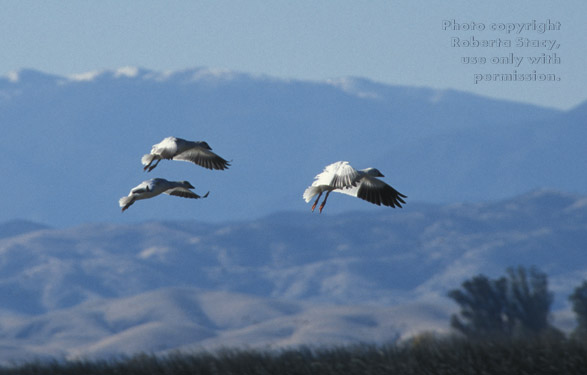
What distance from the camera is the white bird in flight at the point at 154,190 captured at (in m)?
8.75

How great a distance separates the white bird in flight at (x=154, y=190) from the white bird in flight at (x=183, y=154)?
1.02 feet

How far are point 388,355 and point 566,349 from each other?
22.9 ft

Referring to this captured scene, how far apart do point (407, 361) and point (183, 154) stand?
28204 mm

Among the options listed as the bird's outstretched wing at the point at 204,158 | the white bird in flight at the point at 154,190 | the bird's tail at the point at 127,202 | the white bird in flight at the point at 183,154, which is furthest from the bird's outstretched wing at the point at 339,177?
the bird's tail at the point at 127,202

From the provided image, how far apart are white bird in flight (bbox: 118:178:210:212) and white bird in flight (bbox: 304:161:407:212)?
114 cm

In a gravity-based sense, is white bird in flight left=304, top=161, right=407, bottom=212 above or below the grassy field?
below

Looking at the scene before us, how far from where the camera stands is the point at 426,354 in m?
37.2

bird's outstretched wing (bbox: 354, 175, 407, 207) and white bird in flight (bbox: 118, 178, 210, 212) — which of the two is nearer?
white bird in flight (bbox: 118, 178, 210, 212)

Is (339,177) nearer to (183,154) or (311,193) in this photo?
(311,193)

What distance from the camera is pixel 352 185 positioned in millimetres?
9242

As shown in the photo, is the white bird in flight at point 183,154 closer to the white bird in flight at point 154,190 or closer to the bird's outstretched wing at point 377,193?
the white bird in flight at point 154,190

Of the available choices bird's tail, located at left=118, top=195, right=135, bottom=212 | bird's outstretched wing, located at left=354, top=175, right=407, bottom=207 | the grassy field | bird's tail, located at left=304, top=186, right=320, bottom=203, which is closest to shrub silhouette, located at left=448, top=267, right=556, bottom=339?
the grassy field

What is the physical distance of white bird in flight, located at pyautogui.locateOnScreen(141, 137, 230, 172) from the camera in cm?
973

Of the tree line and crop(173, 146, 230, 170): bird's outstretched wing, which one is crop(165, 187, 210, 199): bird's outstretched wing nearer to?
crop(173, 146, 230, 170): bird's outstretched wing
